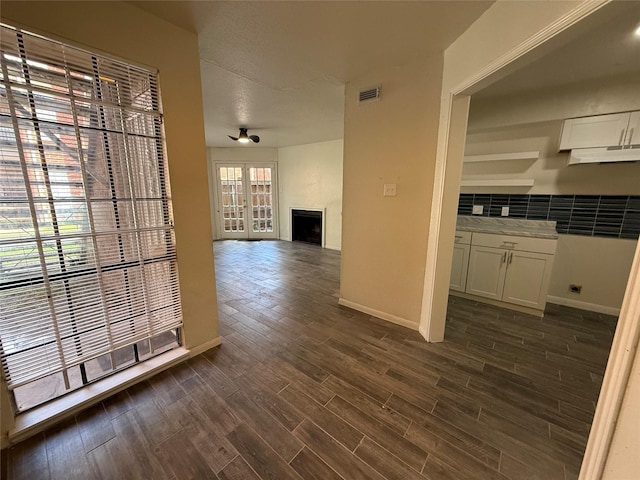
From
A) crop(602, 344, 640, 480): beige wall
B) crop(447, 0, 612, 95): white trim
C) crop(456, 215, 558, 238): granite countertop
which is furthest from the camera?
crop(456, 215, 558, 238): granite countertop

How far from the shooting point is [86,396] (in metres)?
1.54

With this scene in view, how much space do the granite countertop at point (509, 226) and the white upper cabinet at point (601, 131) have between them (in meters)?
0.87

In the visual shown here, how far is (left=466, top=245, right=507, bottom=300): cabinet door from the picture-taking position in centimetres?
283

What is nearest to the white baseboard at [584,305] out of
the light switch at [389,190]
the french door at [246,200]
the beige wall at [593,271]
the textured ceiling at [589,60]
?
the beige wall at [593,271]

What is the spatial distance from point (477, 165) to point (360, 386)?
10.1ft

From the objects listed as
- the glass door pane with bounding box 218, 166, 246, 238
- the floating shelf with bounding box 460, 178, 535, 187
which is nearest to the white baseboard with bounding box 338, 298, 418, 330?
the floating shelf with bounding box 460, 178, 535, 187

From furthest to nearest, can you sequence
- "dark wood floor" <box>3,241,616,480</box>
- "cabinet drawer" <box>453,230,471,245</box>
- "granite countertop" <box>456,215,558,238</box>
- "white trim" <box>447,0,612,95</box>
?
"cabinet drawer" <box>453,230,471,245</box>
"granite countertop" <box>456,215,558,238</box>
"dark wood floor" <box>3,241,616,480</box>
"white trim" <box>447,0,612,95</box>

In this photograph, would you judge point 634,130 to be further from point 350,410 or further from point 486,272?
point 350,410

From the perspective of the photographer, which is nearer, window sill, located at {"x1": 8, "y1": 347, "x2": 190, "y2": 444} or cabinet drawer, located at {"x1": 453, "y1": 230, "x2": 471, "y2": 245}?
window sill, located at {"x1": 8, "y1": 347, "x2": 190, "y2": 444}

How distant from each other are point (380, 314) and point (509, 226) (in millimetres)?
1998

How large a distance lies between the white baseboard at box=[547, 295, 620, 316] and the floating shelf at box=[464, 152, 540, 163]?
1719 millimetres

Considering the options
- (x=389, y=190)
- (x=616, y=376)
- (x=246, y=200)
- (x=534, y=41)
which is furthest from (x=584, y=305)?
(x=246, y=200)

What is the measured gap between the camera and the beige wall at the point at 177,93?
1.28 metres

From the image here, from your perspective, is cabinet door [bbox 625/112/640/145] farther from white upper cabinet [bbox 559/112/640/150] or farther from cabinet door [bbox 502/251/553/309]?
cabinet door [bbox 502/251/553/309]
